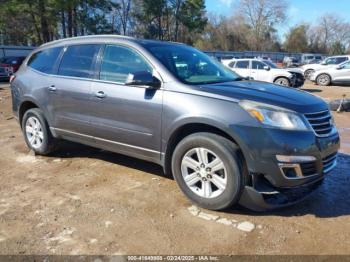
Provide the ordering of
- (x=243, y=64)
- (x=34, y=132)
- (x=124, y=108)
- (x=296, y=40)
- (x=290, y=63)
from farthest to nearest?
1. (x=296, y=40)
2. (x=290, y=63)
3. (x=243, y=64)
4. (x=34, y=132)
5. (x=124, y=108)

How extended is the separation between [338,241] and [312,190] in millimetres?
843

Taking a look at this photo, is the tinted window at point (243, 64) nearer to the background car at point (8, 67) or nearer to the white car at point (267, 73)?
the white car at point (267, 73)

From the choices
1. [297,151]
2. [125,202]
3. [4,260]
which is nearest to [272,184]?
[297,151]

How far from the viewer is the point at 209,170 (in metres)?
3.99

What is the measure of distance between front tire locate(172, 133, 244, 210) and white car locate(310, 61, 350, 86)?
19.5 m

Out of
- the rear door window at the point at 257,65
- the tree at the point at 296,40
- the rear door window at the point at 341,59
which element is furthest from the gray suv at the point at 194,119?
the tree at the point at 296,40

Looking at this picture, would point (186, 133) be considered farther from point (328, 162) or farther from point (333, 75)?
point (333, 75)

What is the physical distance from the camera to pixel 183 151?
4121 millimetres

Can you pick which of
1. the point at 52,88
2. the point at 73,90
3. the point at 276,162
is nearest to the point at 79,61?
the point at 73,90

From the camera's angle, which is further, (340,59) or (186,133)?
(340,59)

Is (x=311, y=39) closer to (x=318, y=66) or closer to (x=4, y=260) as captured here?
(x=318, y=66)

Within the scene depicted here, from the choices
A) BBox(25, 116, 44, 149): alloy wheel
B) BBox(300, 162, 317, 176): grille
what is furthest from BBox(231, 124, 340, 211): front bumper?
BBox(25, 116, 44, 149): alloy wheel

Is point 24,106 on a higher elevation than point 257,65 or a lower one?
lower

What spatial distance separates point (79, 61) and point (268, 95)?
2695 mm
